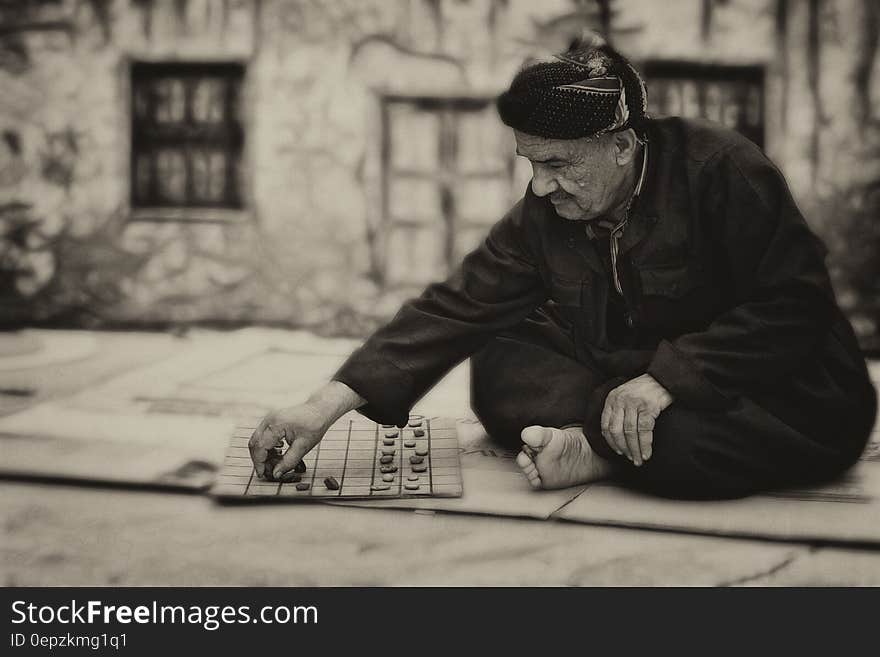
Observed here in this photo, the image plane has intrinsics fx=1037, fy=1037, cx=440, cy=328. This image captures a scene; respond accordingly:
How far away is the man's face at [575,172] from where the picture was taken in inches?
107

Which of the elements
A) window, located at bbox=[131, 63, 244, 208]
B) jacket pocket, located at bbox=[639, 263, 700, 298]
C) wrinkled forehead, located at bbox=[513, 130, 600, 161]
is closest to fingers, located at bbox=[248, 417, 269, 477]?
wrinkled forehead, located at bbox=[513, 130, 600, 161]

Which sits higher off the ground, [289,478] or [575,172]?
[575,172]

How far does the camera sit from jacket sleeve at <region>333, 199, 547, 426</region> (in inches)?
117

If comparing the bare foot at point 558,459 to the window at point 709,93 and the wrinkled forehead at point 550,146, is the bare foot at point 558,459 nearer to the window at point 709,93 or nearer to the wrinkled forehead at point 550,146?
the wrinkled forehead at point 550,146

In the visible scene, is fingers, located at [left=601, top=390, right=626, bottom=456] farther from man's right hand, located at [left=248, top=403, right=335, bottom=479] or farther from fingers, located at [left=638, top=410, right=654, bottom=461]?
man's right hand, located at [left=248, top=403, right=335, bottom=479]

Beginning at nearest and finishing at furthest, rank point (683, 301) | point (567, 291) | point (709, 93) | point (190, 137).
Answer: point (683, 301), point (567, 291), point (709, 93), point (190, 137)

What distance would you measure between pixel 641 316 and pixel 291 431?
1045 millimetres

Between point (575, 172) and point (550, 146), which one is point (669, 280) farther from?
point (550, 146)

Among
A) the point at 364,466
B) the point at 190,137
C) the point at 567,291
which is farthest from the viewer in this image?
the point at 190,137

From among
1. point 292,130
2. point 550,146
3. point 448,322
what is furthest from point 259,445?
point 292,130

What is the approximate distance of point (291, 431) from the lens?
2811mm

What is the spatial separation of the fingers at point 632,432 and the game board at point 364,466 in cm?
50

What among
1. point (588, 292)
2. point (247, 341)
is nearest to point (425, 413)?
point (588, 292)

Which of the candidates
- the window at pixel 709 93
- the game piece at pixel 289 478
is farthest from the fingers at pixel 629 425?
the window at pixel 709 93
